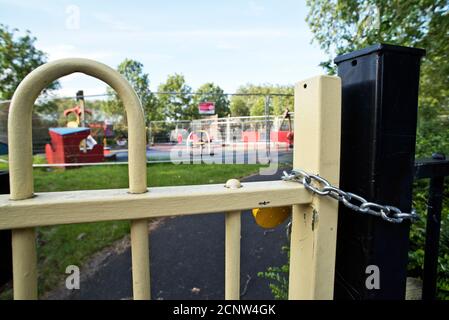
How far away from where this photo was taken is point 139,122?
607 mm

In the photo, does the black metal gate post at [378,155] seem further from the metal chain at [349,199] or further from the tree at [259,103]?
the tree at [259,103]

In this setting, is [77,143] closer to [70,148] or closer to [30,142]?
[70,148]

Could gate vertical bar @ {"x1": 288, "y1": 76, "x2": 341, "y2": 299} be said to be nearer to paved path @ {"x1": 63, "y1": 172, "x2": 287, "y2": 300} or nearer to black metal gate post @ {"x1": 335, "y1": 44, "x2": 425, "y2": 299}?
black metal gate post @ {"x1": 335, "y1": 44, "x2": 425, "y2": 299}

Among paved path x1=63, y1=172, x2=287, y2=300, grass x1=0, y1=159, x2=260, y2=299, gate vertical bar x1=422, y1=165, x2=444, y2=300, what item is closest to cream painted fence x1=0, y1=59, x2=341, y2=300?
gate vertical bar x1=422, y1=165, x2=444, y2=300

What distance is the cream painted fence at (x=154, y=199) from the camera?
55 cm

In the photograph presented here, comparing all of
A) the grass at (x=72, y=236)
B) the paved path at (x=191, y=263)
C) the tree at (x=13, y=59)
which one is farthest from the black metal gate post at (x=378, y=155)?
the tree at (x=13, y=59)

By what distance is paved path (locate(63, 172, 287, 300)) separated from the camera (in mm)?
2258

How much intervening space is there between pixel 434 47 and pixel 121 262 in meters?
4.23

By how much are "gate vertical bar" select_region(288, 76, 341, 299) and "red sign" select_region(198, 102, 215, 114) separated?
26.3 ft

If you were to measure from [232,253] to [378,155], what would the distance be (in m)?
0.46

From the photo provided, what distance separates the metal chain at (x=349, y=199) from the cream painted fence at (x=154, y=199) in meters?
0.03

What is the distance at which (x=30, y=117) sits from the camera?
564 millimetres
